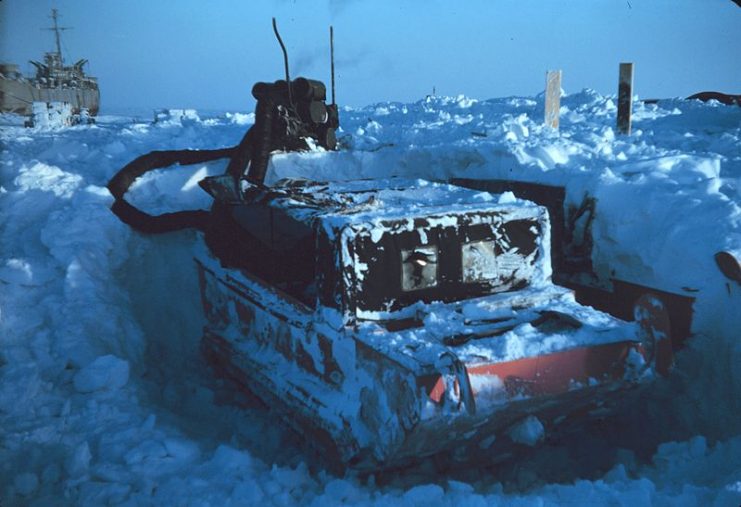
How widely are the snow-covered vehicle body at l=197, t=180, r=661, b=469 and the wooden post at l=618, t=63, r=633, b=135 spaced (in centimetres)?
565

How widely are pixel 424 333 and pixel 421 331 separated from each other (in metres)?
0.04

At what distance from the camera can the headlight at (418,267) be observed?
4.18m

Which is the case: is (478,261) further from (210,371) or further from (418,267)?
(210,371)

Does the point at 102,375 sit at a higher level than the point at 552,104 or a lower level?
lower

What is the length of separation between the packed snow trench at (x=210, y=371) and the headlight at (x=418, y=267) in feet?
4.00

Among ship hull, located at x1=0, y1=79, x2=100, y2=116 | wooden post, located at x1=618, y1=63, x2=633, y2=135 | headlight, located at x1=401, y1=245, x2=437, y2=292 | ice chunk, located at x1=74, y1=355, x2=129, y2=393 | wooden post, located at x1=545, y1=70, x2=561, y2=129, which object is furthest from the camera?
ship hull, located at x1=0, y1=79, x2=100, y2=116

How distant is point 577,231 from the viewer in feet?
19.9

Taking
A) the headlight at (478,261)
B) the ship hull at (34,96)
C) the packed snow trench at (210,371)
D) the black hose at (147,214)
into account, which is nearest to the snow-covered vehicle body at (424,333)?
the headlight at (478,261)

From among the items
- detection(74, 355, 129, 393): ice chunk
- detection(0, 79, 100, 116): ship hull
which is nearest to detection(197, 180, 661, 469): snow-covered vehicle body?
detection(74, 355, 129, 393): ice chunk

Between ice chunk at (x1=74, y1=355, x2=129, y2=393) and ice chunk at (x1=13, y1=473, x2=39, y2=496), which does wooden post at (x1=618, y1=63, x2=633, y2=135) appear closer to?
ice chunk at (x1=74, y1=355, x2=129, y2=393)

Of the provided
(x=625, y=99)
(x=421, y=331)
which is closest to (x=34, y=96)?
(x=625, y=99)

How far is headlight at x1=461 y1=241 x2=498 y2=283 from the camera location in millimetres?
4344

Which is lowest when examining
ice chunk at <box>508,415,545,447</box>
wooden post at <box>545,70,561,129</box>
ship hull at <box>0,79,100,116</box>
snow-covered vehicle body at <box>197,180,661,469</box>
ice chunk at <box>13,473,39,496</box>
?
ice chunk at <box>13,473,39,496</box>

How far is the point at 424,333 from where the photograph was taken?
12.6ft
